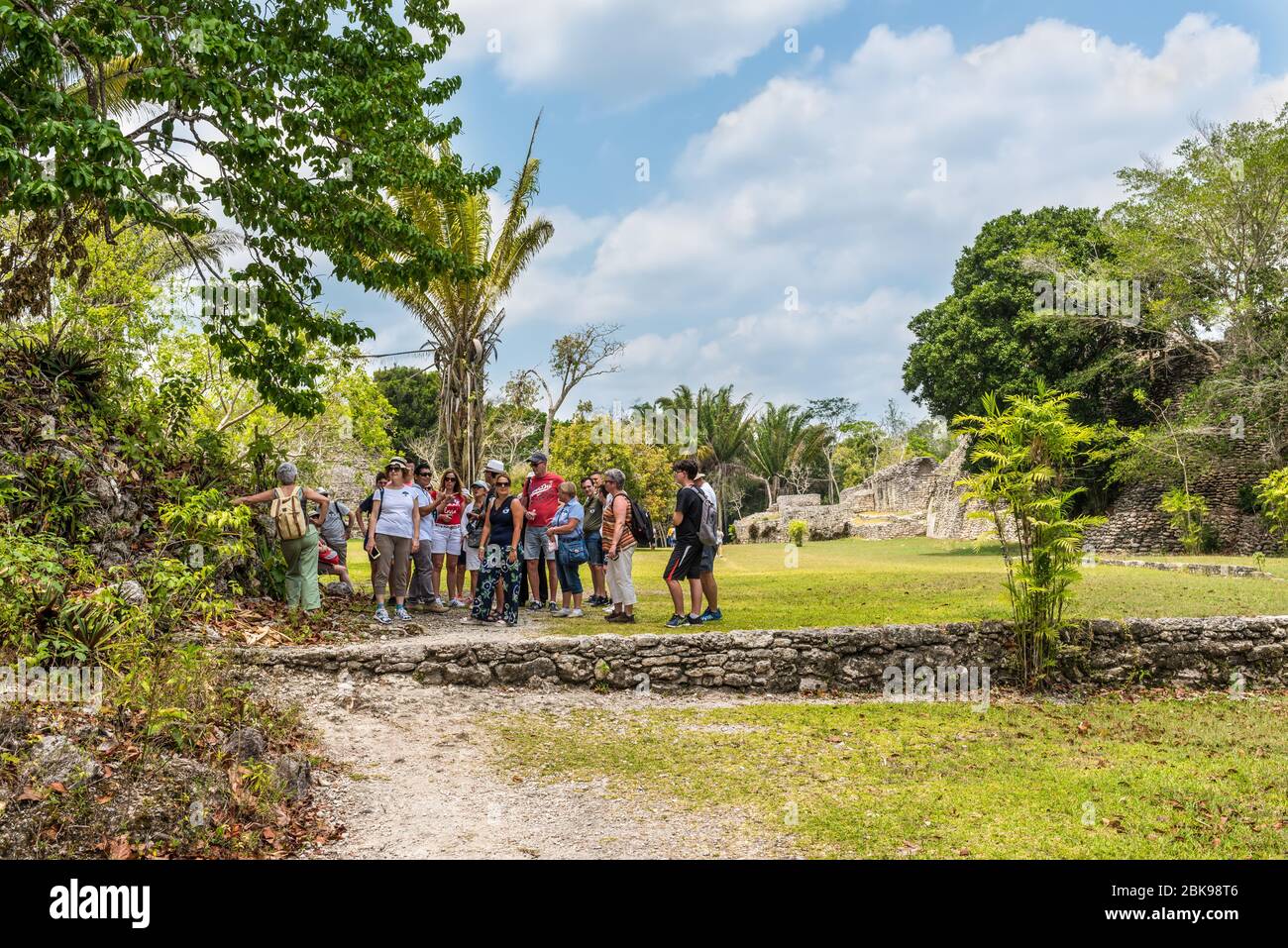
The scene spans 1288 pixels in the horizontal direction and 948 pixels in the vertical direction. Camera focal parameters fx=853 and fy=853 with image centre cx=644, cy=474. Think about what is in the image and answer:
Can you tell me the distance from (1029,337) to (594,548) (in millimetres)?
21870

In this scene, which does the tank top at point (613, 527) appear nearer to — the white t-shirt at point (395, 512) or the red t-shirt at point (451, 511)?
the red t-shirt at point (451, 511)

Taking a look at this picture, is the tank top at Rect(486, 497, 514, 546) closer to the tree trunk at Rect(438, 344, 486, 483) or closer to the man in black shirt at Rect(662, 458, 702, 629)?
the man in black shirt at Rect(662, 458, 702, 629)

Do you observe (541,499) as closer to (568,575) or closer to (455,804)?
(568,575)

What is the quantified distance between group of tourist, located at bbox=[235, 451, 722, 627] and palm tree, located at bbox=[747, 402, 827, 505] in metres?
38.8

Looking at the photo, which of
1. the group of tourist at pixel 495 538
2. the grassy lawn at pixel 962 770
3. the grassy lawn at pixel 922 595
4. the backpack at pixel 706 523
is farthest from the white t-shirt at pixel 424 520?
the grassy lawn at pixel 962 770

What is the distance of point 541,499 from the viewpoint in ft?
33.5

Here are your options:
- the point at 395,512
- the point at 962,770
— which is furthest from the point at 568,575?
the point at 962,770

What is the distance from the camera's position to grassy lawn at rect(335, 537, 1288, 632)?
10164mm

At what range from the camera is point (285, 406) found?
375 inches

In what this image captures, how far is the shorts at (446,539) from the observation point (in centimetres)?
1087

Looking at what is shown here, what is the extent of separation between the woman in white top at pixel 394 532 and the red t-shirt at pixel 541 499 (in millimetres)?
1295

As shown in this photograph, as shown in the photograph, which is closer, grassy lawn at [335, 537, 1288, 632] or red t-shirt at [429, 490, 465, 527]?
grassy lawn at [335, 537, 1288, 632]

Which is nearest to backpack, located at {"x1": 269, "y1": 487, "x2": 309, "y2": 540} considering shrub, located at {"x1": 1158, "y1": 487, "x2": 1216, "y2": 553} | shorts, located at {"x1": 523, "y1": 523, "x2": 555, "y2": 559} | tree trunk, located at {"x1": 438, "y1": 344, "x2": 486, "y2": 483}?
shorts, located at {"x1": 523, "y1": 523, "x2": 555, "y2": 559}
